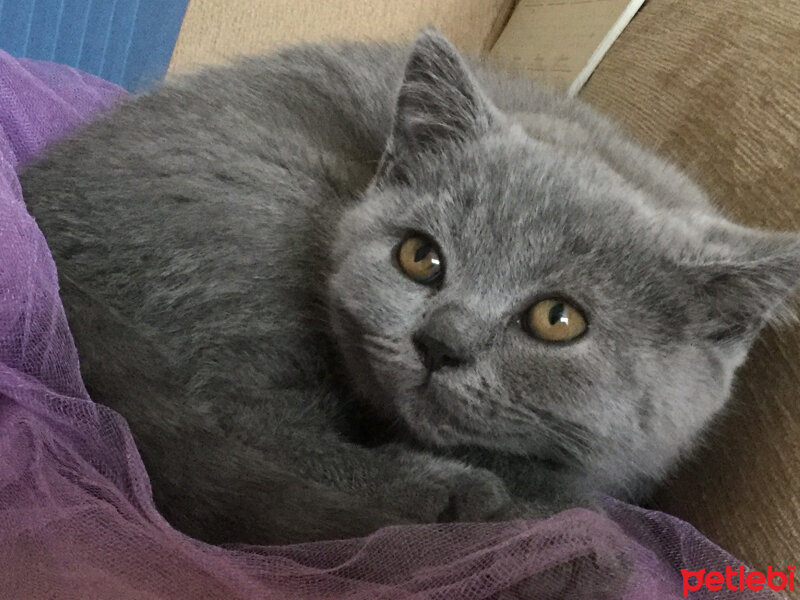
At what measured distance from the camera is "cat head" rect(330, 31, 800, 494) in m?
0.85

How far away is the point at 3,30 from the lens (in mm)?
1763

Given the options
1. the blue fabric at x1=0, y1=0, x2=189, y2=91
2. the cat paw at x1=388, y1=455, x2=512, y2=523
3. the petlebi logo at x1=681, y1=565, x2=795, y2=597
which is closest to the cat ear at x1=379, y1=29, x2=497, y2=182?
the cat paw at x1=388, y1=455, x2=512, y2=523

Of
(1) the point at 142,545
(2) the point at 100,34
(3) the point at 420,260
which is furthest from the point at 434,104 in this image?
(2) the point at 100,34

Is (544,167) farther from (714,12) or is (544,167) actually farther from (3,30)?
(3,30)

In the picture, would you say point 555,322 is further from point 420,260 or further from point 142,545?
point 142,545

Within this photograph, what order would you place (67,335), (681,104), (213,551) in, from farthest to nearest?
(681,104)
(67,335)
(213,551)

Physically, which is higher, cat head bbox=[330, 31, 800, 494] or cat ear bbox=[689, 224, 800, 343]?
cat ear bbox=[689, 224, 800, 343]

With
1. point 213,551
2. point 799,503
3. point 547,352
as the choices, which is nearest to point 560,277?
point 547,352

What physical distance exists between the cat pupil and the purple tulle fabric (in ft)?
0.75

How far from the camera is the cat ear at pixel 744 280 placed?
83cm

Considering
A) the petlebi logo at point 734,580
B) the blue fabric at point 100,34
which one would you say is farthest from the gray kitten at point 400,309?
the blue fabric at point 100,34

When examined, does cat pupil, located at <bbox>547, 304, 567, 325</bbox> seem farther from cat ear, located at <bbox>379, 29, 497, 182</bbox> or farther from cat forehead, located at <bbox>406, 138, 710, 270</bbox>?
cat ear, located at <bbox>379, 29, 497, 182</bbox>

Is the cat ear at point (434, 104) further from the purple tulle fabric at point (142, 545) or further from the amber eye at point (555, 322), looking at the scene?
the purple tulle fabric at point (142, 545)

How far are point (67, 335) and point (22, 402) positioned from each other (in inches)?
3.6
